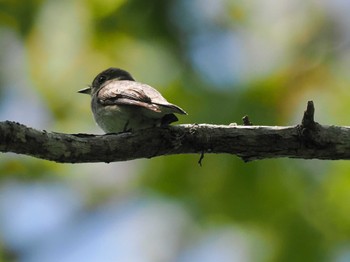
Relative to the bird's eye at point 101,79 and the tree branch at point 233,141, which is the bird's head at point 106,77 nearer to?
the bird's eye at point 101,79

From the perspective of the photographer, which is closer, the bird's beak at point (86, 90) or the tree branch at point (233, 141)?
the tree branch at point (233, 141)

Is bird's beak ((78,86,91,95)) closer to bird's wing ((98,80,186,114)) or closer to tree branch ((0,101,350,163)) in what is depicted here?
bird's wing ((98,80,186,114))

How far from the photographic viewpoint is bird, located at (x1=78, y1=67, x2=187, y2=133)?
548cm

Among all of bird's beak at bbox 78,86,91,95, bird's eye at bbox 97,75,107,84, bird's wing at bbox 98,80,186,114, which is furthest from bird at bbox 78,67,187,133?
bird's eye at bbox 97,75,107,84

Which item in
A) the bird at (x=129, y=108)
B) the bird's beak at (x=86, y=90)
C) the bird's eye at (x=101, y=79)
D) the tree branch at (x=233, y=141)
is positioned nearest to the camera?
the tree branch at (x=233, y=141)

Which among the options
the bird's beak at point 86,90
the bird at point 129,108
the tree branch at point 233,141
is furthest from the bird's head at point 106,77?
the tree branch at point 233,141

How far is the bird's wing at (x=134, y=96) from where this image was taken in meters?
5.52

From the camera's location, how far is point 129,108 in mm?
5922

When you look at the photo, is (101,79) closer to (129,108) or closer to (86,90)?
(86,90)

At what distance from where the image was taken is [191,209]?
6406 mm

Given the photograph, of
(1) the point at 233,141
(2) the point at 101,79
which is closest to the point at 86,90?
(2) the point at 101,79

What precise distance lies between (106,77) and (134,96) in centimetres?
163

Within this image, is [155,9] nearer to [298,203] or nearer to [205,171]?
[205,171]

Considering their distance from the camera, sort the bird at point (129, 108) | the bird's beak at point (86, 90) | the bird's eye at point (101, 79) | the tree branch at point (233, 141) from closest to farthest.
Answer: the tree branch at point (233, 141)
the bird at point (129, 108)
the bird's beak at point (86, 90)
the bird's eye at point (101, 79)
